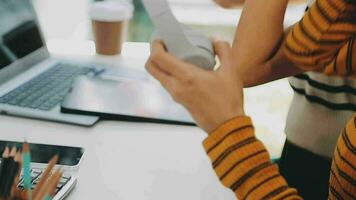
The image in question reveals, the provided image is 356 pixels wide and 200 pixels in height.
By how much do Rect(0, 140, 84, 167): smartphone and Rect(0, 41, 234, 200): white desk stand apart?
0.05 ft

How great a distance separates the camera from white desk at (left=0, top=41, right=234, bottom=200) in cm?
66

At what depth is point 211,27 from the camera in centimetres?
262

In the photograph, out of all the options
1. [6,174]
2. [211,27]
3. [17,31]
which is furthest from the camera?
[211,27]

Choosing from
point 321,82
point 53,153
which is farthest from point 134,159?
point 321,82

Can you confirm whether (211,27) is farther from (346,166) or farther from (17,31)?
(346,166)

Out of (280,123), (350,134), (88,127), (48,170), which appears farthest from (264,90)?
(48,170)

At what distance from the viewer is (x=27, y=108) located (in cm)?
86

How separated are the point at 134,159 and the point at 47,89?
297 mm

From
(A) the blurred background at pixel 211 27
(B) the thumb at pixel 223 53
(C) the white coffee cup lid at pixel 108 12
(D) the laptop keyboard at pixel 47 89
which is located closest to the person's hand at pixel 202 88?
(B) the thumb at pixel 223 53

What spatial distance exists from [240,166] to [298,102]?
16.9 inches

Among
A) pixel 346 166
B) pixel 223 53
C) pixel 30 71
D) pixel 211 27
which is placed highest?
pixel 223 53

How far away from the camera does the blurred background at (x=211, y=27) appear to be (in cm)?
175

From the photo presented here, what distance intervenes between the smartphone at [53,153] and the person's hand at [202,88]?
24cm

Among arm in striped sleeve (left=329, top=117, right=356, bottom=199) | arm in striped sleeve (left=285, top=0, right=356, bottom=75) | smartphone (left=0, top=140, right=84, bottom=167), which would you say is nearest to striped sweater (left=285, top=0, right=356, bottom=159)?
arm in striped sleeve (left=285, top=0, right=356, bottom=75)
